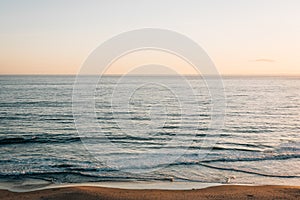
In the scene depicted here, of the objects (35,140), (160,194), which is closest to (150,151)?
(35,140)

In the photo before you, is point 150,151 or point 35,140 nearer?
point 150,151

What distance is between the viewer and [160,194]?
1090 cm

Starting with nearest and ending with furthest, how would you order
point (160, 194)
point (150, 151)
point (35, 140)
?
point (160, 194) < point (150, 151) < point (35, 140)

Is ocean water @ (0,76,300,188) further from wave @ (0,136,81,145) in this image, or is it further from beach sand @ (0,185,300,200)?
beach sand @ (0,185,300,200)

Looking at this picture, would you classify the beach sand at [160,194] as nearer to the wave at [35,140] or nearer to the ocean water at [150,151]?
the ocean water at [150,151]

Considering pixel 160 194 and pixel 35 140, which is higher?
pixel 160 194

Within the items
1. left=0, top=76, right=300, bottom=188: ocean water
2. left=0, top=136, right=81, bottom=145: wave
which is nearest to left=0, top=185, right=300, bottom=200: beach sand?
left=0, top=76, right=300, bottom=188: ocean water

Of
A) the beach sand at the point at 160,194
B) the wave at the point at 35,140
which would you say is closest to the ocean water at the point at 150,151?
the wave at the point at 35,140

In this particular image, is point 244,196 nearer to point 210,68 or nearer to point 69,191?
point 210,68

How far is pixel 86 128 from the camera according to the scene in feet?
81.6

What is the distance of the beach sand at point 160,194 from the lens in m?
Answer: 10.4

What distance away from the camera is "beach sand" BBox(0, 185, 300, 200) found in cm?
1041

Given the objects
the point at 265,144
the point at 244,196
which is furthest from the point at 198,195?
the point at 265,144

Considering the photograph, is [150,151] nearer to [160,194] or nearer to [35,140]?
[35,140]
